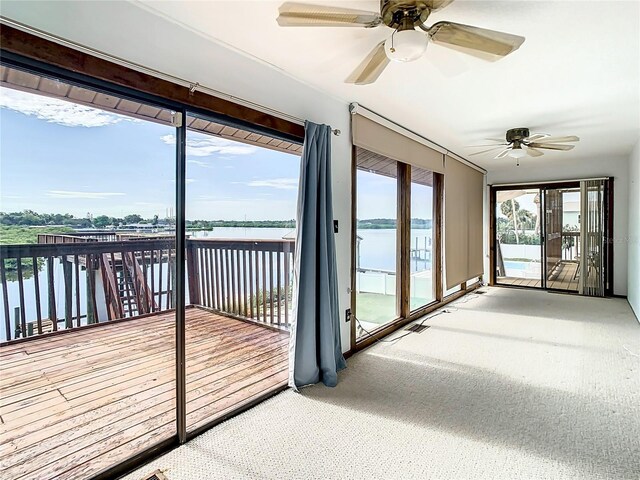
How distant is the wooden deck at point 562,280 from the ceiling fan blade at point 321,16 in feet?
21.1

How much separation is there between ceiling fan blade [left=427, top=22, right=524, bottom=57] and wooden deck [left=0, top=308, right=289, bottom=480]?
6.96 ft

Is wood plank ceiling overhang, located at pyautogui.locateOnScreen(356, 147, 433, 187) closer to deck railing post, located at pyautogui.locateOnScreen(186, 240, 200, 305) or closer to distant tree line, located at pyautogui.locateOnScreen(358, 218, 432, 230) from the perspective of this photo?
distant tree line, located at pyautogui.locateOnScreen(358, 218, 432, 230)

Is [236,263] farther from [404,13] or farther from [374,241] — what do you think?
[404,13]

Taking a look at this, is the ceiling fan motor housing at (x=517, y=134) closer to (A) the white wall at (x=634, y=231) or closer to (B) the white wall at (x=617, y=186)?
(A) the white wall at (x=634, y=231)

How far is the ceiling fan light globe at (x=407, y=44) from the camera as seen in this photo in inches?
60.9

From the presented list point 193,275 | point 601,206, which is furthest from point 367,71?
point 601,206

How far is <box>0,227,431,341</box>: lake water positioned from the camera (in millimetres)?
1807

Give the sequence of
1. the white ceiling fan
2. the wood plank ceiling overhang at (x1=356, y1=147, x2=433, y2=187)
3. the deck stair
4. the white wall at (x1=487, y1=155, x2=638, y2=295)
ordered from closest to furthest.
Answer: the deck stair < the wood plank ceiling overhang at (x1=356, y1=147, x2=433, y2=187) < the white ceiling fan < the white wall at (x1=487, y1=155, x2=638, y2=295)

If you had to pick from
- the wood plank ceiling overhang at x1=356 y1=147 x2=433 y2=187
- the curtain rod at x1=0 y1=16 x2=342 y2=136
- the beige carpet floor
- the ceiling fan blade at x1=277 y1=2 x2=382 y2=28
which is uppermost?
the ceiling fan blade at x1=277 y1=2 x2=382 y2=28

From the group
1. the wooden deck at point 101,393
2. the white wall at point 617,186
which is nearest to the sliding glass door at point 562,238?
the white wall at point 617,186

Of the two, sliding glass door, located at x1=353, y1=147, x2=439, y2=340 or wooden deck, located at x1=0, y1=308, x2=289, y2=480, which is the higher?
sliding glass door, located at x1=353, y1=147, x2=439, y2=340

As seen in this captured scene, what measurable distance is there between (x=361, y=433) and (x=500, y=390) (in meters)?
1.19

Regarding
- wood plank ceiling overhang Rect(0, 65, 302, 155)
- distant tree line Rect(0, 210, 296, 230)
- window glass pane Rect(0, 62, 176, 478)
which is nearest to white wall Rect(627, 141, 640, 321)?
wood plank ceiling overhang Rect(0, 65, 302, 155)

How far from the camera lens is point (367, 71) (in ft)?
6.65
